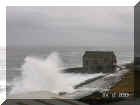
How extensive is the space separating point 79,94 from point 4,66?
795 mm

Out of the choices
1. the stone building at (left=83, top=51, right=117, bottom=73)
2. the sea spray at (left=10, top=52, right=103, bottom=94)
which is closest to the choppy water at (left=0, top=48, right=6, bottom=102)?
the sea spray at (left=10, top=52, right=103, bottom=94)

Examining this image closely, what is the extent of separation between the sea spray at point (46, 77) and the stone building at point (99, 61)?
0.23 ft

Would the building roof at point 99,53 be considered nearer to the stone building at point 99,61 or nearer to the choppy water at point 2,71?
the stone building at point 99,61

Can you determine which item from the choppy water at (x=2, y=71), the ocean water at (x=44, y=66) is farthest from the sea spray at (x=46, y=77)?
the choppy water at (x=2, y=71)

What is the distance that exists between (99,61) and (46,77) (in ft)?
1.81

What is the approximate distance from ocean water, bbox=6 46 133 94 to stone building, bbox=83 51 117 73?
4cm

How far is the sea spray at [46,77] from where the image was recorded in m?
1.58

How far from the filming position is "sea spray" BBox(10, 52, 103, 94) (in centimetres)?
158

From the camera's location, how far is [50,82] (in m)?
1.61

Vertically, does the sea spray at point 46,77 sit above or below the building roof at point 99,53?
below

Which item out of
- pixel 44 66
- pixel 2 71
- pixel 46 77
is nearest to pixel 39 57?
pixel 44 66

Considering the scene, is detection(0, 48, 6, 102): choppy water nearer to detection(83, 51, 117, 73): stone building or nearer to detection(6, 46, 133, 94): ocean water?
detection(6, 46, 133, 94): ocean water

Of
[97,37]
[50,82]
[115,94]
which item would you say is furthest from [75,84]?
[97,37]

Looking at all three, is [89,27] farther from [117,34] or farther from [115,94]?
[115,94]
